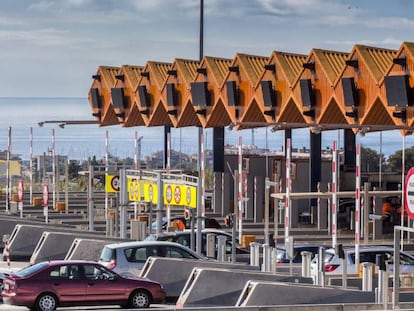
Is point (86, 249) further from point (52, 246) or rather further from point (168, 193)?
point (168, 193)

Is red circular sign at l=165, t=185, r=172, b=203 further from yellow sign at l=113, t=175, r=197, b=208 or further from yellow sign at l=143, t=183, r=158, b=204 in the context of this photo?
yellow sign at l=143, t=183, r=158, b=204

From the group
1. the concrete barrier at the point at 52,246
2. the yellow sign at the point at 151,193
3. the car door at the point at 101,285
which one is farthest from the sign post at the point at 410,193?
the yellow sign at the point at 151,193

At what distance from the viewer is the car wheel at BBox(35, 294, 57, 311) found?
2311cm

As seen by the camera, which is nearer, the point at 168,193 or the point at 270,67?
the point at 168,193

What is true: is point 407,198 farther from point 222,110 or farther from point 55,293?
point 222,110

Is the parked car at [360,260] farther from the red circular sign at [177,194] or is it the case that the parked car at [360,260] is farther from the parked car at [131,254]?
the red circular sign at [177,194]

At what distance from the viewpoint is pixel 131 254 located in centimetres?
2686

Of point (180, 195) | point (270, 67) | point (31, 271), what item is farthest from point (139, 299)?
point (270, 67)

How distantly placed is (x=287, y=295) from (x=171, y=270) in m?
4.79

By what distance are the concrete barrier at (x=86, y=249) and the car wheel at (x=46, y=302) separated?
6.12m

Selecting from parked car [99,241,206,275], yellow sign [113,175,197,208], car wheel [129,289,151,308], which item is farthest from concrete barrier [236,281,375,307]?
yellow sign [113,175,197,208]

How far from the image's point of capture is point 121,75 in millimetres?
51188

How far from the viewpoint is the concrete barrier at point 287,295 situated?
69.1 feet

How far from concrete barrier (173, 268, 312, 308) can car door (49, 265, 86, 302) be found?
1.98 m
